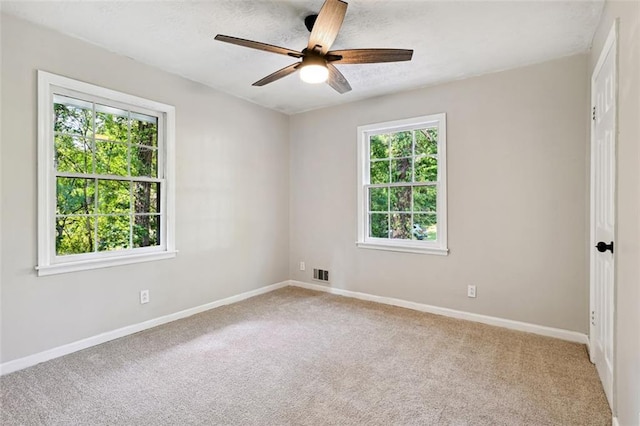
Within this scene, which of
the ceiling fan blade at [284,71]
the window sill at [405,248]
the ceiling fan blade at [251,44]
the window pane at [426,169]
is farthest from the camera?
the window pane at [426,169]

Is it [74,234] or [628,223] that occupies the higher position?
[628,223]

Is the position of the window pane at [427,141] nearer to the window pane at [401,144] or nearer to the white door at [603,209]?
the window pane at [401,144]

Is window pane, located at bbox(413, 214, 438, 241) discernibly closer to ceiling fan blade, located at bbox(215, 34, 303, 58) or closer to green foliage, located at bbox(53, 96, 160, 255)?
ceiling fan blade, located at bbox(215, 34, 303, 58)

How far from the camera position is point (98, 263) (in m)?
2.77

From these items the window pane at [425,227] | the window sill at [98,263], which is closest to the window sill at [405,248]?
the window pane at [425,227]

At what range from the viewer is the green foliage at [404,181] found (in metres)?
3.66

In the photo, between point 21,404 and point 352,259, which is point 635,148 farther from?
point 21,404

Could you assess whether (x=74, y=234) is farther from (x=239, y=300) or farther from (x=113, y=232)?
(x=239, y=300)

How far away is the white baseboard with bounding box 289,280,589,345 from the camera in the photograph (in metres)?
2.85

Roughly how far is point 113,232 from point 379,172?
2.94m

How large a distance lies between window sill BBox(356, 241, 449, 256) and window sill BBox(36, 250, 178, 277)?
7.25ft

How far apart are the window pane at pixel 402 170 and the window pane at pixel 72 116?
123 inches

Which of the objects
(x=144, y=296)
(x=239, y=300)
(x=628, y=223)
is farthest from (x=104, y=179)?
(x=628, y=223)

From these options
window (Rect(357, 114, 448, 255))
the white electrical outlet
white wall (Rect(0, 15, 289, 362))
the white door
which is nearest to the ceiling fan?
the white door
